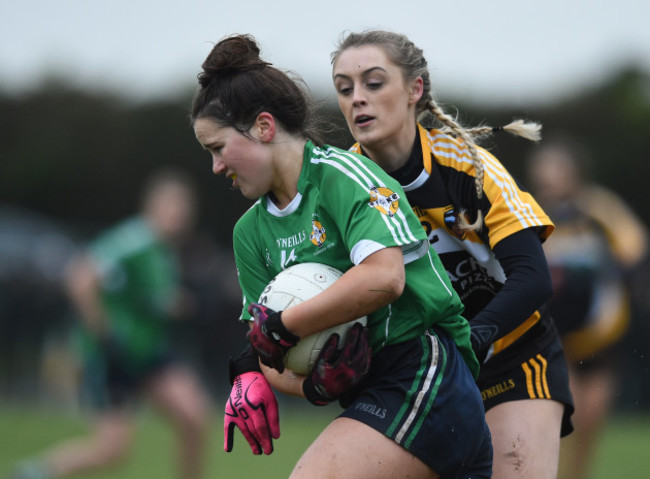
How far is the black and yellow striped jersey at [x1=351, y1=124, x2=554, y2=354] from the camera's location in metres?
4.12

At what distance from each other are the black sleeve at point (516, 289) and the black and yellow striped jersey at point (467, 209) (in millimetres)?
46

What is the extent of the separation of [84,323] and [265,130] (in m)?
5.52

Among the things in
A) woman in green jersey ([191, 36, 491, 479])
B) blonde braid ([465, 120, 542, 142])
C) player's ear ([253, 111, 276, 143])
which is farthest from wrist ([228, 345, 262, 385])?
blonde braid ([465, 120, 542, 142])

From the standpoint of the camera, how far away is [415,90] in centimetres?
439

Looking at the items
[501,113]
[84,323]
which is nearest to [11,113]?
[501,113]

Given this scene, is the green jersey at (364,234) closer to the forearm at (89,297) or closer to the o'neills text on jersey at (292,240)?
the o'neills text on jersey at (292,240)

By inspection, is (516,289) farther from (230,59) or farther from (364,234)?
(230,59)

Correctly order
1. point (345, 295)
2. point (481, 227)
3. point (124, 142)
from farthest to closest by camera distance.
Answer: point (124, 142)
point (481, 227)
point (345, 295)

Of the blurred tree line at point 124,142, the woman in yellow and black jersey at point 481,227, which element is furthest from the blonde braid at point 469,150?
the blurred tree line at point 124,142

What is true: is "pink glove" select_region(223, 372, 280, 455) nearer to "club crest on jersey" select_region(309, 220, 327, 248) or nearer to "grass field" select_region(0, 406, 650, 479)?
"club crest on jersey" select_region(309, 220, 327, 248)

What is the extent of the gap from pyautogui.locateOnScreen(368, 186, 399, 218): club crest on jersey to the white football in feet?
0.93

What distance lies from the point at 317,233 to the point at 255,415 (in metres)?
0.65

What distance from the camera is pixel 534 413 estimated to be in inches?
169

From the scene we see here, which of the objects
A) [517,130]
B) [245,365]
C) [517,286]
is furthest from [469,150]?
[245,365]
